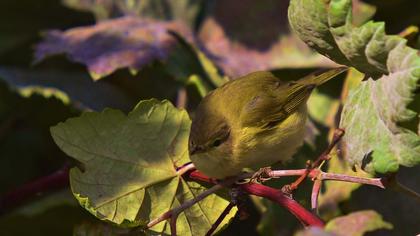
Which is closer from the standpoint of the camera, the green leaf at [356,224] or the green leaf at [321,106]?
the green leaf at [356,224]

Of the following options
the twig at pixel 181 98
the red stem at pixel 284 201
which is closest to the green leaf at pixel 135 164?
the red stem at pixel 284 201

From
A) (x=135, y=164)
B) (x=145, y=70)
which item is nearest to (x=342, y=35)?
(x=135, y=164)

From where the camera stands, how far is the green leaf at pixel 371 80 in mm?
948

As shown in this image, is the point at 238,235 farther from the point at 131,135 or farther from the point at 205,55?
the point at 131,135

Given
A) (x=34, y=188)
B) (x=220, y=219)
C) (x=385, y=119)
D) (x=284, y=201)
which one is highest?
(x=385, y=119)

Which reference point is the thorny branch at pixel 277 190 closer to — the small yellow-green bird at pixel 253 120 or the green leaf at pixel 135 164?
the green leaf at pixel 135 164

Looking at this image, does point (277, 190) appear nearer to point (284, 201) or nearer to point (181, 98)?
point (284, 201)

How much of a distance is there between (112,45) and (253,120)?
1.58 feet

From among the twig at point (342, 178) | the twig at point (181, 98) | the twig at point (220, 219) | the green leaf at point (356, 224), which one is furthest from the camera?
the twig at point (181, 98)

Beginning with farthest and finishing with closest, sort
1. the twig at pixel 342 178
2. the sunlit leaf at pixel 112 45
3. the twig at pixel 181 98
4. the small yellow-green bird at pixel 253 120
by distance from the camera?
the twig at pixel 181 98 → the sunlit leaf at pixel 112 45 → the small yellow-green bird at pixel 253 120 → the twig at pixel 342 178

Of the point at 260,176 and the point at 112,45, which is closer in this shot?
the point at 260,176

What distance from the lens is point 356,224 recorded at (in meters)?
0.93

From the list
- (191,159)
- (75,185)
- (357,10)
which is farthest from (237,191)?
(357,10)

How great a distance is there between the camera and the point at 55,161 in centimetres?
217
